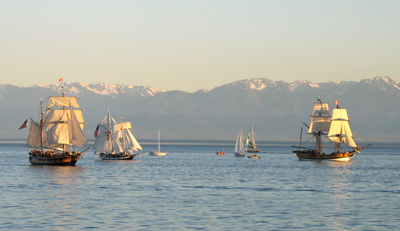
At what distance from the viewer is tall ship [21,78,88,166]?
141 meters

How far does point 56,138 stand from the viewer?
477 ft

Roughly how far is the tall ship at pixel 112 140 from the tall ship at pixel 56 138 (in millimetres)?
21510

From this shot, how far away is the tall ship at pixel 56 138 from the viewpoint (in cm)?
14125

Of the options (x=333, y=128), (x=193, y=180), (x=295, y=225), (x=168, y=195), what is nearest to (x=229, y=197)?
(x=168, y=195)

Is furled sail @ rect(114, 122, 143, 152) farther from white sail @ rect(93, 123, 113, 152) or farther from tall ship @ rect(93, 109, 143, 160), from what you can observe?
white sail @ rect(93, 123, 113, 152)

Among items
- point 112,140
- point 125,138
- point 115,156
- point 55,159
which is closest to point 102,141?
point 112,140

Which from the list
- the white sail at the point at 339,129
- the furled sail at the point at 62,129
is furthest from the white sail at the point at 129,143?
the white sail at the point at 339,129

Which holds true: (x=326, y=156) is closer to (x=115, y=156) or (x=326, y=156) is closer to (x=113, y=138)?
(x=115, y=156)

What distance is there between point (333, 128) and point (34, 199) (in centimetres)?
13264

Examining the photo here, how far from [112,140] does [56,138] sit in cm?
3457

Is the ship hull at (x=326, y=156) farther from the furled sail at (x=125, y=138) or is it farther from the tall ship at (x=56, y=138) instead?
the tall ship at (x=56, y=138)

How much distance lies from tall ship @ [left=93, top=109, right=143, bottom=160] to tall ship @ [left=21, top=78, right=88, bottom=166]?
21510 mm

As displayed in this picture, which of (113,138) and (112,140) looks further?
(112,140)

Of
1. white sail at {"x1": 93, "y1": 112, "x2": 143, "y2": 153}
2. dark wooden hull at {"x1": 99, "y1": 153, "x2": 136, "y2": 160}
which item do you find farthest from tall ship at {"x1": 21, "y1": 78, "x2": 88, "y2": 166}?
dark wooden hull at {"x1": 99, "y1": 153, "x2": 136, "y2": 160}
